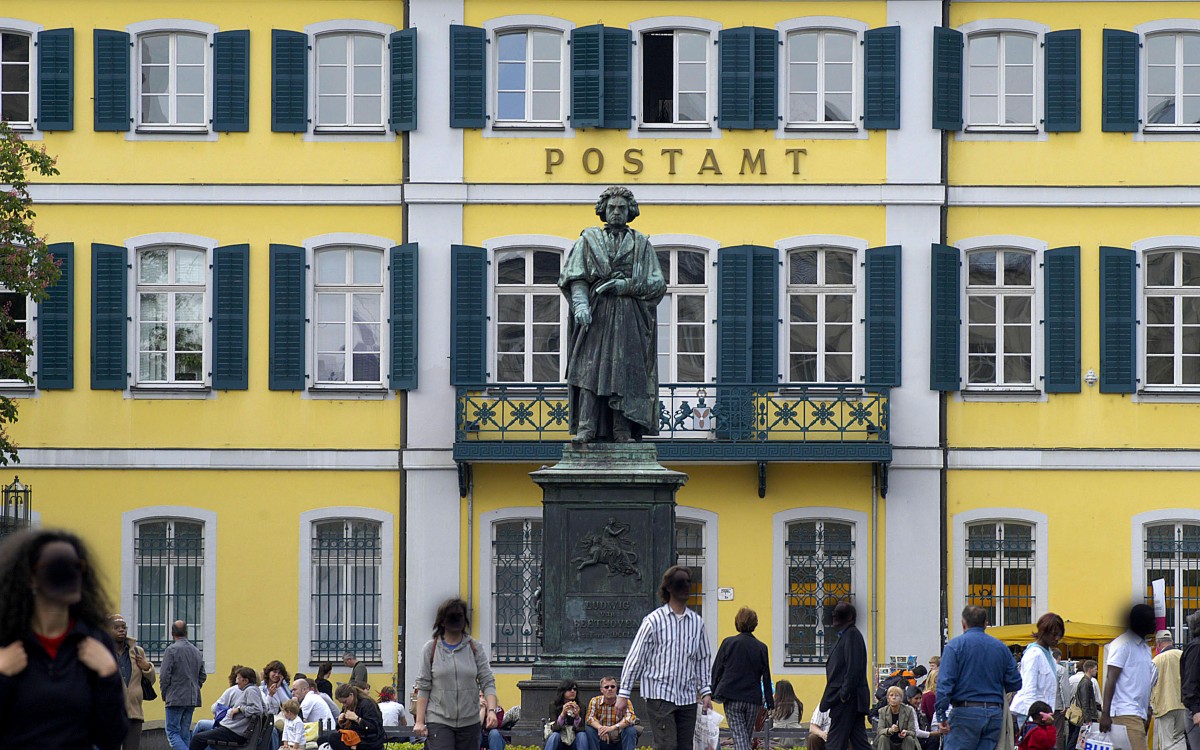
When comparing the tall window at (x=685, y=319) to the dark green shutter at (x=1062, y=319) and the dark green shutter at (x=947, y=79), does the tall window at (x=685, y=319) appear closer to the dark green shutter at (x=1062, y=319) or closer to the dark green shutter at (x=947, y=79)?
the dark green shutter at (x=947, y=79)

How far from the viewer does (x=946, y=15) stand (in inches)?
1193

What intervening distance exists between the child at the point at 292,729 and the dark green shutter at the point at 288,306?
11283 mm

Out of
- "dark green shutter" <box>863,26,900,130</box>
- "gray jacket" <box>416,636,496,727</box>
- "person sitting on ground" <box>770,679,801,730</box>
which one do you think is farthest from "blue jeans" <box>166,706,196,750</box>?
"dark green shutter" <box>863,26,900,130</box>

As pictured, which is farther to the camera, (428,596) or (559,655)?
(428,596)

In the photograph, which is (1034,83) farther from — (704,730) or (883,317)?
(704,730)

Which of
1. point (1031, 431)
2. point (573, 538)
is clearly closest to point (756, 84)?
point (1031, 431)

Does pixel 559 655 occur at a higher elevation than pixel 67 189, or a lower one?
lower

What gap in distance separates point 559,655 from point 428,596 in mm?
13137

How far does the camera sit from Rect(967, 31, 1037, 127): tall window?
99.7ft

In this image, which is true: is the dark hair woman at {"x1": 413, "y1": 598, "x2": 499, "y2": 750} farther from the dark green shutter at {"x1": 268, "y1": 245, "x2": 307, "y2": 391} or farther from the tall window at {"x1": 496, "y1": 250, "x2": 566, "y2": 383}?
the dark green shutter at {"x1": 268, "y1": 245, "x2": 307, "y2": 391}

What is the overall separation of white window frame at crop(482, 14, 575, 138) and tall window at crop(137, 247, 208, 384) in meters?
4.25

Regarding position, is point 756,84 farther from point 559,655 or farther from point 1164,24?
point 559,655

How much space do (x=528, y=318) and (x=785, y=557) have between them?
15.1 feet

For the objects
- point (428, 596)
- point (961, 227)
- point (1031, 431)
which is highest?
point (961, 227)
